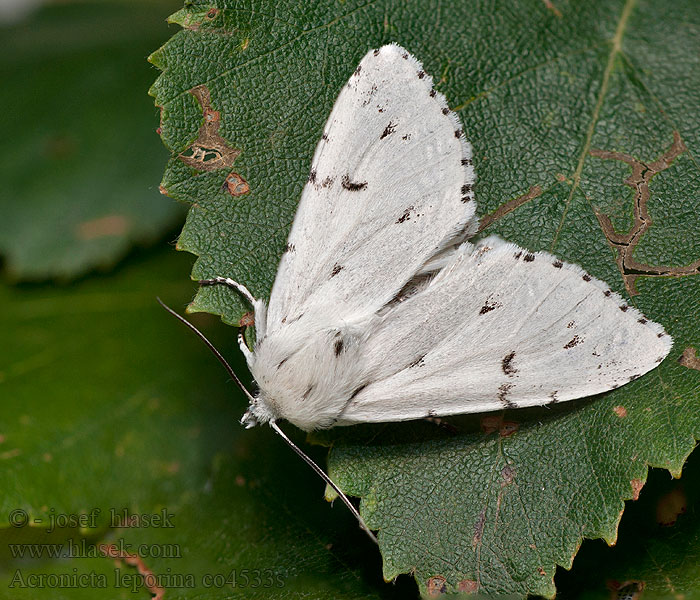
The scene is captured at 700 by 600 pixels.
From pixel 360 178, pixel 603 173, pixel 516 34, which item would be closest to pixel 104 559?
pixel 360 178

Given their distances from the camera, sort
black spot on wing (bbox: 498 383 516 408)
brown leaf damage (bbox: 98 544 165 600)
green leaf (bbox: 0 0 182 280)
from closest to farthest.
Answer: black spot on wing (bbox: 498 383 516 408)
brown leaf damage (bbox: 98 544 165 600)
green leaf (bbox: 0 0 182 280)

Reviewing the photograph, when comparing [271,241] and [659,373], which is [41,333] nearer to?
[271,241]

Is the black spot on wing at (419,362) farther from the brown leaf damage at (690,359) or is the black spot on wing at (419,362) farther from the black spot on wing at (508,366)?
the brown leaf damage at (690,359)

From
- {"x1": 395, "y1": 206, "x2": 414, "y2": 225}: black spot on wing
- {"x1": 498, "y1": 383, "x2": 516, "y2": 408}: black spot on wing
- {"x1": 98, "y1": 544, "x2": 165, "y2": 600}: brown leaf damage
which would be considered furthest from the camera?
{"x1": 98, "y1": 544, "x2": 165, "y2": 600}: brown leaf damage

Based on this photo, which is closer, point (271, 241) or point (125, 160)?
point (271, 241)

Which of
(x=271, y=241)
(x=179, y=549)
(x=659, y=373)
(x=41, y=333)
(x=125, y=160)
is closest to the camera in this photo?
(x=659, y=373)

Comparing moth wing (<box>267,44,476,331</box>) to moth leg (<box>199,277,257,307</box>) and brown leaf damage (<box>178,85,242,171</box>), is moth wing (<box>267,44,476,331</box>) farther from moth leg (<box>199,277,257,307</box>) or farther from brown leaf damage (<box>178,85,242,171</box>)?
brown leaf damage (<box>178,85,242,171</box>)

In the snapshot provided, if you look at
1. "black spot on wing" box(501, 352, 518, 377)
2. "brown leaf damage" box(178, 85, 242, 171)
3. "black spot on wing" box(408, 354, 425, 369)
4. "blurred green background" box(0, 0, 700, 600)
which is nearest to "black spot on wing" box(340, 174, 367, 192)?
"brown leaf damage" box(178, 85, 242, 171)

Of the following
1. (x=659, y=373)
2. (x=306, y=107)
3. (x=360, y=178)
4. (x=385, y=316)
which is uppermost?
(x=306, y=107)
